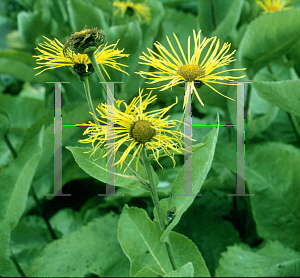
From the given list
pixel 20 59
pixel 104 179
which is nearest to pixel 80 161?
pixel 104 179

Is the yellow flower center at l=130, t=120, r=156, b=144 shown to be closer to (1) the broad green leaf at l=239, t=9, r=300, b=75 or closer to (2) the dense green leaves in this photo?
(2) the dense green leaves

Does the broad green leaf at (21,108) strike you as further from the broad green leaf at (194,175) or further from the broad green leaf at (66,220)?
the broad green leaf at (194,175)

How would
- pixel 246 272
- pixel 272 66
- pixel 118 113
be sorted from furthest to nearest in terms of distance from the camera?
pixel 272 66, pixel 246 272, pixel 118 113

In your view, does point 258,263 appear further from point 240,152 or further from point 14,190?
point 14,190

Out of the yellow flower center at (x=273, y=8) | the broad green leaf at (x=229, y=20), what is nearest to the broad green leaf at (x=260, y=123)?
the broad green leaf at (x=229, y=20)

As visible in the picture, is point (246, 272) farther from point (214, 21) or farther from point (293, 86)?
point (214, 21)

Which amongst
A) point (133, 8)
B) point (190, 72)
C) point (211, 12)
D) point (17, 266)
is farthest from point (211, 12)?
point (17, 266)
